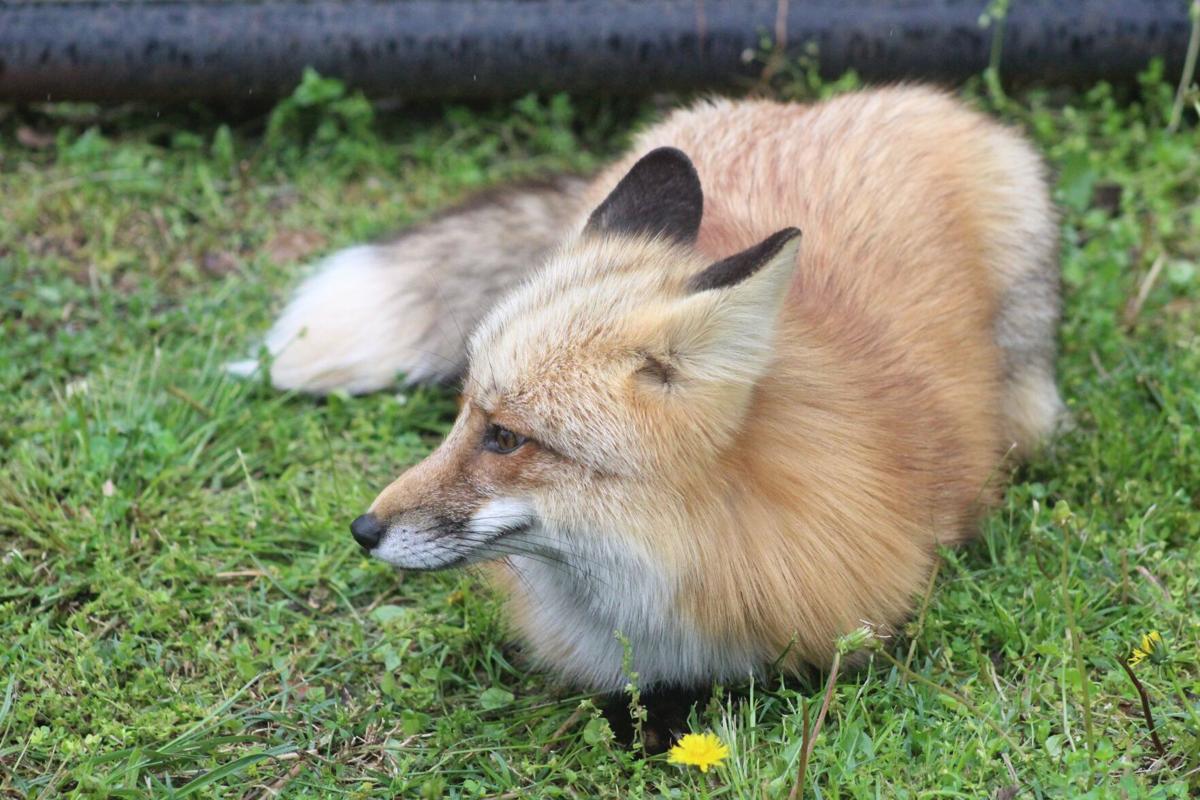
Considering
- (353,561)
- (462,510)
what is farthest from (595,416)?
(353,561)

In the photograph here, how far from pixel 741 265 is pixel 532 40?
289cm

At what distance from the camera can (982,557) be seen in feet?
10.8

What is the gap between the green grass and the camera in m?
2.66

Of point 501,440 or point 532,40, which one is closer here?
point 501,440

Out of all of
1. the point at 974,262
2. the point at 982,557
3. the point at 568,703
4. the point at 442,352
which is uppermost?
the point at 974,262

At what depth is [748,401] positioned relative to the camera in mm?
2510

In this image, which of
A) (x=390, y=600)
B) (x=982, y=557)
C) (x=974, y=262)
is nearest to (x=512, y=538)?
(x=390, y=600)

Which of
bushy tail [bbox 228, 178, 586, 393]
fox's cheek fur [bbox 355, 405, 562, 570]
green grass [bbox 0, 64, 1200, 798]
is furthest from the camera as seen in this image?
bushy tail [bbox 228, 178, 586, 393]

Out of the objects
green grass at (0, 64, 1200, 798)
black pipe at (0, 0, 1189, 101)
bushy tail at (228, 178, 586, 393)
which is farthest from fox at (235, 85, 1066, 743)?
black pipe at (0, 0, 1189, 101)

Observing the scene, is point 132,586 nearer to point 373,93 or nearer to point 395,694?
point 395,694

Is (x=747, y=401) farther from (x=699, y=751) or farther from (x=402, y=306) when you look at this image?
(x=402, y=306)

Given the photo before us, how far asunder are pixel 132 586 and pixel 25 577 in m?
0.30

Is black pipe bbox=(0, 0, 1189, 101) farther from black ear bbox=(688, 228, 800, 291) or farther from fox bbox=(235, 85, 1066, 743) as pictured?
black ear bbox=(688, 228, 800, 291)

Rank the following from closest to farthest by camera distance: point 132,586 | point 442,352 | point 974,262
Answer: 1. point 132,586
2. point 974,262
3. point 442,352
